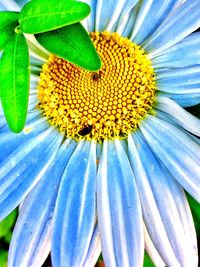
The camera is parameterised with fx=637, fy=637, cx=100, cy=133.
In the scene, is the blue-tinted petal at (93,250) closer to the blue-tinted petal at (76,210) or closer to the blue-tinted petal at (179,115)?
the blue-tinted petal at (76,210)

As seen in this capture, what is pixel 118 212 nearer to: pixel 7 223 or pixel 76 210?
pixel 76 210

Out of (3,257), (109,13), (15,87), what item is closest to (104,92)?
(109,13)

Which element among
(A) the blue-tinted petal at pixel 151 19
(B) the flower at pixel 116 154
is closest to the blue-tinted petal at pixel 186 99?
(B) the flower at pixel 116 154

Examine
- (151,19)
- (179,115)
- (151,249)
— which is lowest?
(151,249)

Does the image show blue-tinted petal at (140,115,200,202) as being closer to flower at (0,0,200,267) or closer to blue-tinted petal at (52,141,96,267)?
flower at (0,0,200,267)

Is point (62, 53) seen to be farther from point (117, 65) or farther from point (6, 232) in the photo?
point (6, 232)

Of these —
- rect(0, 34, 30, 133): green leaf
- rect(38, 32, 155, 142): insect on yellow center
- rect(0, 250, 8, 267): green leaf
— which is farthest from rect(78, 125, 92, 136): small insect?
rect(0, 250, 8, 267): green leaf
